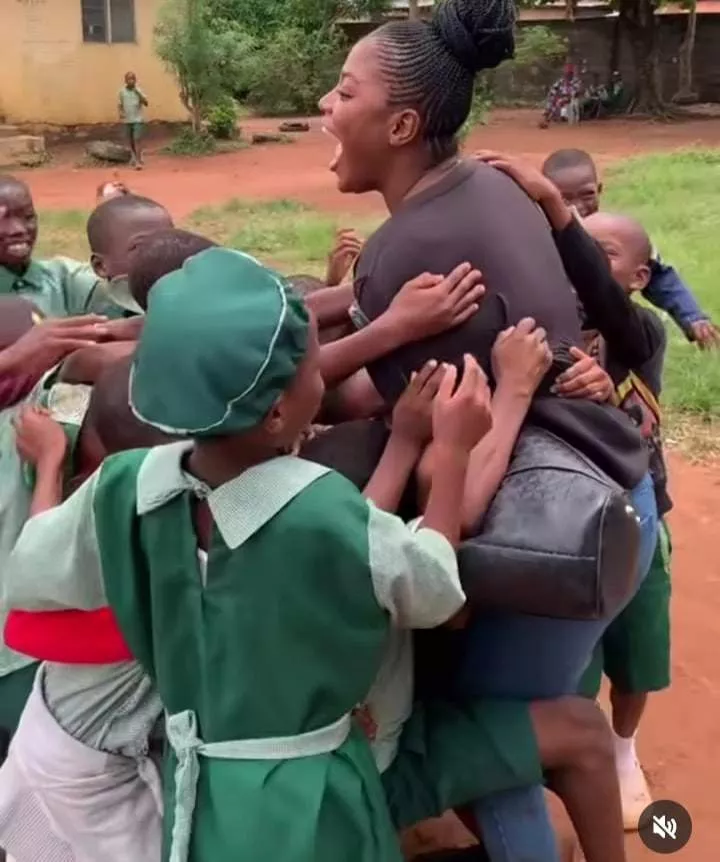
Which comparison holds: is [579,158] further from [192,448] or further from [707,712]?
[192,448]

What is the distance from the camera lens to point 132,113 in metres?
21.2

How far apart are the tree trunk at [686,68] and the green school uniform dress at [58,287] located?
26508 millimetres

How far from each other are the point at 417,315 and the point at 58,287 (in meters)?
1.79

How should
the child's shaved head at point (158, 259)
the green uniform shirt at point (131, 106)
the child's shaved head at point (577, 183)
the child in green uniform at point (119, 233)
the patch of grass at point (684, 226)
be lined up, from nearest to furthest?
the child's shaved head at point (158, 259) < the child in green uniform at point (119, 233) < the child's shaved head at point (577, 183) < the patch of grass at point (684, 226) < the green uniform shirt at point (131, 106)

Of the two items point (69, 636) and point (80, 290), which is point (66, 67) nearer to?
point (80, 290)

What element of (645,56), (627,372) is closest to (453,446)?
(627,372)

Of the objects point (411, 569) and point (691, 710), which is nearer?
point (411, 569)

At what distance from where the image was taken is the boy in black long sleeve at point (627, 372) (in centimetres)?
229

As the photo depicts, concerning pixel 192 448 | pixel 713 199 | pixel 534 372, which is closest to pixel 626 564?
pixel 534 372

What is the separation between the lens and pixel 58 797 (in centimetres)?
225

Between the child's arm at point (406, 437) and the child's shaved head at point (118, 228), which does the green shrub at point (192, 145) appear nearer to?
the child's shaved head at point (118, 228)

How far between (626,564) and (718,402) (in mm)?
5136

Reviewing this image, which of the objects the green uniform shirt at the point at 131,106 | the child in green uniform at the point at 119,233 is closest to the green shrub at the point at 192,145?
the green uniform shirt at the point at 131,106

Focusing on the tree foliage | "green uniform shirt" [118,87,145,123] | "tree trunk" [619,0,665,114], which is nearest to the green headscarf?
"green uniform shirt" [118,87,145,123]
